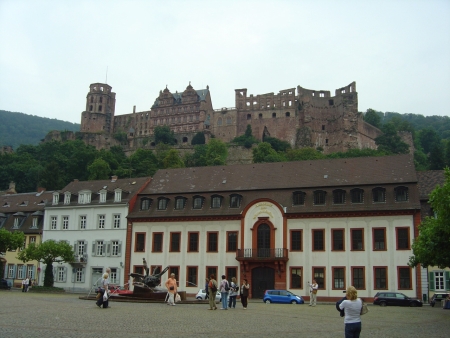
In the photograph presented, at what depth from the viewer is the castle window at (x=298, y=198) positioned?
46906 mm

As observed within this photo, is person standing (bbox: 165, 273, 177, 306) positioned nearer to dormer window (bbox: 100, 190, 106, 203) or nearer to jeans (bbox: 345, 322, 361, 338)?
jeans (bbox: 345, 322, 361, 338)

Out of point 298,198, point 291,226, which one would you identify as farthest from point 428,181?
point 291,226

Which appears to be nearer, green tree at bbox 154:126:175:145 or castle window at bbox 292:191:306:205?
castle window at bbox 292:191:306:205

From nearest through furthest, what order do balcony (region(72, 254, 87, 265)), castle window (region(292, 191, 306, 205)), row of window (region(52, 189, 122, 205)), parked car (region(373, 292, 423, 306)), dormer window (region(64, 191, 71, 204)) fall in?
1. parked car (region(373, 292, 423, 306))
2. castle window (region(292, 191, 306, 205))
3. balcony (region(72, 254, 87, 265))
4. row of window (region(52, 189, 122, 205))
5. dormer window (region(64, 191, 71, 204))

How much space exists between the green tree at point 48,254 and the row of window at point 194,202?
814 cm

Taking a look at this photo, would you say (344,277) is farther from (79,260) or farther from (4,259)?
(4,259)

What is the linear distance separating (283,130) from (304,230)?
9364 cm

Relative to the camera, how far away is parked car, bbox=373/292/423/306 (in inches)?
1479

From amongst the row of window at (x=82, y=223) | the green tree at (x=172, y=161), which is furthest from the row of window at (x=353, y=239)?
the green tree at (x=172, y=161)

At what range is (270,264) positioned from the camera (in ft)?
152

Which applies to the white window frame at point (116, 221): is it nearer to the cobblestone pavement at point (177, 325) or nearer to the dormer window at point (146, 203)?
the dormer window at point (146, 203)

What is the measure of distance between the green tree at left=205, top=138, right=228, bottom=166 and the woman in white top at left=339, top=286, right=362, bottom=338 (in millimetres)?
101646

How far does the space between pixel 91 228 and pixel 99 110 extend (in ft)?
382

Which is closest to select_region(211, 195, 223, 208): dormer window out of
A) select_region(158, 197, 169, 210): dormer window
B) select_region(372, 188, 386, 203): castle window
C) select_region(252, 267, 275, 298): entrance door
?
select_region(158, 197, 169, 210): dormer window
